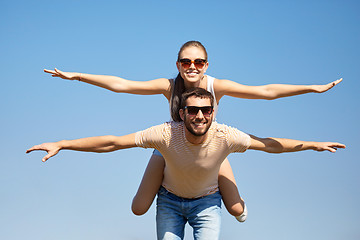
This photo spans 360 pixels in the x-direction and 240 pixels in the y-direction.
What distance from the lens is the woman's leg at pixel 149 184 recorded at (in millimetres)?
8383

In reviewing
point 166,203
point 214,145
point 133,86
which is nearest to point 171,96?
point 133,86

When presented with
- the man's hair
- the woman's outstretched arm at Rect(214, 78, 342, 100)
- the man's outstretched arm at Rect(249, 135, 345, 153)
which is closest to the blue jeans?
the man's outstretched arm at Rect(249, 135, 345, 153)

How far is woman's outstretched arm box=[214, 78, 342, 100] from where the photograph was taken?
28.4 ft

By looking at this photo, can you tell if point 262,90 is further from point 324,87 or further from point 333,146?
point 333,146

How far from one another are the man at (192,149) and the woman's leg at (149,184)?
140 mm

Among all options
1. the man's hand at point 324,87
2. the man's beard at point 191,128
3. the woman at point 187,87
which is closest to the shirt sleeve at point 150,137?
the man's beard at point 191,128

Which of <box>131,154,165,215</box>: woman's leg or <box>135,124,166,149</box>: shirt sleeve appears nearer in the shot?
<box>135,124,166,149</box>: shirt sleeve

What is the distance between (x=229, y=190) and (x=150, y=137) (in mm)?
1929

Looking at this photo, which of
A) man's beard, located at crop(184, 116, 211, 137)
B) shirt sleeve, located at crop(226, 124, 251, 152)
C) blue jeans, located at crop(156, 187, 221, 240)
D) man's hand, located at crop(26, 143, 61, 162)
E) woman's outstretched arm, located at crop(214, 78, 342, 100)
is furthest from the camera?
woman's outstretched arm, located at crop(214, 78, 342, 100)

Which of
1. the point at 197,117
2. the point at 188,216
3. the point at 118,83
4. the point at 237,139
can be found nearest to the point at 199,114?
the point at 197,117

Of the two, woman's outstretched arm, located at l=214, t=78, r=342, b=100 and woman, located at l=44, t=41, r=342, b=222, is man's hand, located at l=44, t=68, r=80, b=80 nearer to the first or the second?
woman, located at l=44, t=41, r=342, b=222

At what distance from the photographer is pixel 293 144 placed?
8031 millimetres

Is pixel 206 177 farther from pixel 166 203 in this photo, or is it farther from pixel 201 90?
pixel 201 90

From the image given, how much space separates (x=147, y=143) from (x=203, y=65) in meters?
1.92
